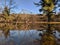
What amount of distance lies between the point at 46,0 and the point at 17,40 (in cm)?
1391

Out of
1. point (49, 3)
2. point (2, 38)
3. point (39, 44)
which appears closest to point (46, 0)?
point (49, 3)

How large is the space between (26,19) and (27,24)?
4.7 inches

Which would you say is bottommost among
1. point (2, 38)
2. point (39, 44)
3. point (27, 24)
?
point (39, 44)

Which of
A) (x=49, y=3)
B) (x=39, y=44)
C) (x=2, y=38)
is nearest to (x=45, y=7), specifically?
(x=49, y=3)

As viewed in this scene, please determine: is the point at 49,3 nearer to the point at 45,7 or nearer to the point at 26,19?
the point at 45,7

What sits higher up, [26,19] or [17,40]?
[26,19]

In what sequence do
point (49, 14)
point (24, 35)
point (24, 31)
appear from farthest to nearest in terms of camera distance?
1. point (49, 14)
2. point (24, 31)
3. point (24, 35)

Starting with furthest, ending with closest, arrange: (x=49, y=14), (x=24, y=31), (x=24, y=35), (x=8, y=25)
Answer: (x=49, y=14) < (x=8, y=25) < (x=24, y=31) < (x=24, y=35)

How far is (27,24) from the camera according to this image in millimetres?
4973

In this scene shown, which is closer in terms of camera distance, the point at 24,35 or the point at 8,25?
the point at 24,35

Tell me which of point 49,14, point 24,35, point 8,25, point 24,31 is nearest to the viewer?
point 24,35

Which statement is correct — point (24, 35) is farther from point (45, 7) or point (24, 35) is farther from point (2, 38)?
point (45, 7)

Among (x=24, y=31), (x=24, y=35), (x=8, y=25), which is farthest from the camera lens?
(x=8, y=25)

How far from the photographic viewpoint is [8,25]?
20.9ft
